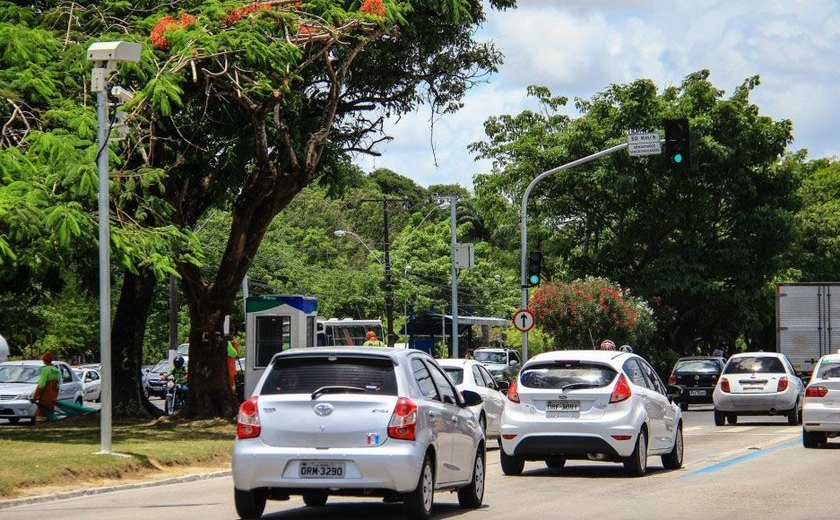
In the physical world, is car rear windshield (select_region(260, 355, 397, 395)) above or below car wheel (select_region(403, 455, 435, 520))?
above

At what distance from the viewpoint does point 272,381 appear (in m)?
13.3

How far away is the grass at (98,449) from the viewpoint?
17.7 metres

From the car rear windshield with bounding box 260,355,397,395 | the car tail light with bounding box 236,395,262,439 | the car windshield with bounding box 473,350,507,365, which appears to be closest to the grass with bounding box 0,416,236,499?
the car tail light with bounding box 236,395,262,439

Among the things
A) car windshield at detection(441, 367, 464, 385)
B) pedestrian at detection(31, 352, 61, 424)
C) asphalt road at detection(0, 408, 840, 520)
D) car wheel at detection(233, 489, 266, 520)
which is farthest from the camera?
pedestrian at detection(31, 352, 61, 424)

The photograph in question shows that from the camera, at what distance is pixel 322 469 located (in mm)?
12781

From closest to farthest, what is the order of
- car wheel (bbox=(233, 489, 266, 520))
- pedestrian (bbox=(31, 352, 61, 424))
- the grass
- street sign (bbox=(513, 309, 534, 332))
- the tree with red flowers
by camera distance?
car wheel (bbox=(233, 489, 266, 520))
the grass
pedestrian (bbox=(31, 352, 61, 424))
street sign (bbox=(513, 309, 534, 332))
the tree with red flowers

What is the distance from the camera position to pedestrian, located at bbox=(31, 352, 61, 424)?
3109 centimetres

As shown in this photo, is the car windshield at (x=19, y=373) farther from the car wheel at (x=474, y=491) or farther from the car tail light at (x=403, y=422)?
the car tail light at (x=403, y=422)

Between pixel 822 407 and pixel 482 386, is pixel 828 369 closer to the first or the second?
pixel 822 407

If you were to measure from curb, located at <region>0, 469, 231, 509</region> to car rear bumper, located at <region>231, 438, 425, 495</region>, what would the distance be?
12.4 ft

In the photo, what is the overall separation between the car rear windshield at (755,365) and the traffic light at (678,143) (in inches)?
182

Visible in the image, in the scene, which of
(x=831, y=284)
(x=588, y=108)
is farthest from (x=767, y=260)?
(x=831, y=284)

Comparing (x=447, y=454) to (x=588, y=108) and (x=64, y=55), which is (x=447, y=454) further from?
(x=588, y=108)

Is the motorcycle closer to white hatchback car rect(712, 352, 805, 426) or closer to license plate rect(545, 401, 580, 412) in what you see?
white hatchback car rect(712, 352, 805, 426)
